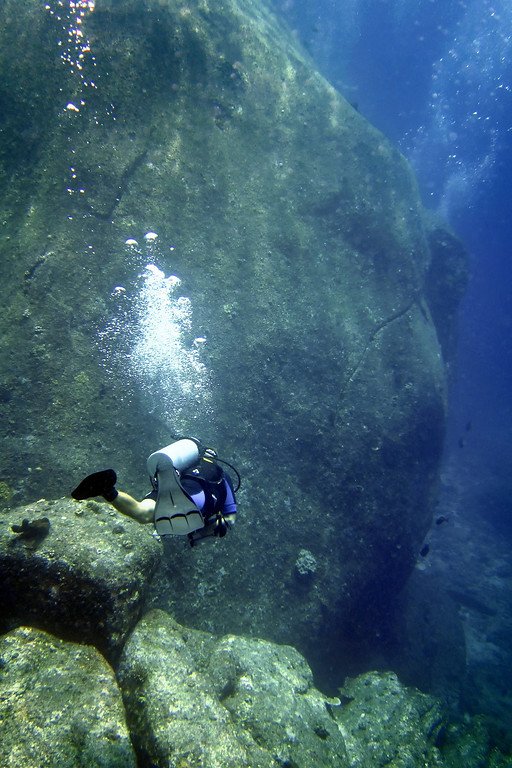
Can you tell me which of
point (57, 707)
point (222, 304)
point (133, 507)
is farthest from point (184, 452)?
point (222, 304)

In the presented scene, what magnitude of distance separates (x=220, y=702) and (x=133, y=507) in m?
1.90

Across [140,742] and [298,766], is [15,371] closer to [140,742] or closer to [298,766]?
[140,742]

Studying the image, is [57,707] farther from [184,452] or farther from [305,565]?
[305,565]

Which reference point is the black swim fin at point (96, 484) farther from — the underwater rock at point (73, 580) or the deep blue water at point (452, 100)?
the deep blue water at point (452, 100)

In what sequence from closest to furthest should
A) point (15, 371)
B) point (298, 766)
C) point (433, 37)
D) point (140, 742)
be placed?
point (140, 742) < point (298, 766) < point (15, 371) < point (433, 37)

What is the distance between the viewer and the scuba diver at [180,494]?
2957 millimetres

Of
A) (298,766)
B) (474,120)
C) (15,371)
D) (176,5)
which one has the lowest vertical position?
(298,766)

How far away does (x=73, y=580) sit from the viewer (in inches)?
121

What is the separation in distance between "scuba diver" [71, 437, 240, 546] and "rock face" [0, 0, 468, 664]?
4.86 ft

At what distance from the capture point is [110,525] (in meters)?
3.63

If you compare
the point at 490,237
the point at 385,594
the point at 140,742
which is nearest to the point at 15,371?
the point at 140,742

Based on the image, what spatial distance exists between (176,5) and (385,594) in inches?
415

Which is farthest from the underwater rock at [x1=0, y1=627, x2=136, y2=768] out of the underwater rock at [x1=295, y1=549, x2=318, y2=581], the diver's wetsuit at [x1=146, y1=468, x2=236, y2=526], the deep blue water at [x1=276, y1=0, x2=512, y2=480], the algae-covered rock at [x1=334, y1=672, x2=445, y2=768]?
the deep blue water at [x1=276, y1=0, x2=512, y2=480]

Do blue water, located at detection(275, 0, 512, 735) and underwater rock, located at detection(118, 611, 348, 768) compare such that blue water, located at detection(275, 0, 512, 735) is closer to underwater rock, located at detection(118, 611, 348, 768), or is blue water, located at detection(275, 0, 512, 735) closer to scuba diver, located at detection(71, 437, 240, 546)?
underwater rock, located at detection(118, 611, 348, 768)
